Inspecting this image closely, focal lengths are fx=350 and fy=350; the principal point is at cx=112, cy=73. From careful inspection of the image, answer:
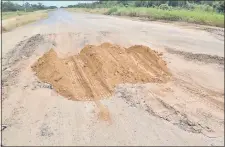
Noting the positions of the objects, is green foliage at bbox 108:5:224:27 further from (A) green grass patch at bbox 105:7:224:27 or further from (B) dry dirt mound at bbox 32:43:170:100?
(B) dry dirt mound at bbox 32:43:170:100

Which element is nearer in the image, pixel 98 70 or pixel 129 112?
pixel 129 112

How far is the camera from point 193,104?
7.72 meters

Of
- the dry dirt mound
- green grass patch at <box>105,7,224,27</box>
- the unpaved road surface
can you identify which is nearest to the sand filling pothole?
the dry dirt mound

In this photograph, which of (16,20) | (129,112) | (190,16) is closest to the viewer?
(129,112)

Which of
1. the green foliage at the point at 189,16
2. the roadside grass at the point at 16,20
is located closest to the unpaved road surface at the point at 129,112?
the green foliage at the point at 189,16

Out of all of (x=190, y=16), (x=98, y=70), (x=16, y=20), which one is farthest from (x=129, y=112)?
(x=16, y=20)

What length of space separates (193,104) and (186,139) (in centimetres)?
165

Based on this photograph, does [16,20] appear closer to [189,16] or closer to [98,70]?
[189,16]

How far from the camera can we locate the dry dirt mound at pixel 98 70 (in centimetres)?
888

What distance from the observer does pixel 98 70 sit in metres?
9.88

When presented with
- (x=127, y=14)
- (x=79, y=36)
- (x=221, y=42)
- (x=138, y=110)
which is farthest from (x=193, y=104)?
(x=127, y=14)

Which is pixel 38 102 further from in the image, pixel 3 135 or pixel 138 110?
pixel 138 110

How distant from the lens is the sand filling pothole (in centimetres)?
887

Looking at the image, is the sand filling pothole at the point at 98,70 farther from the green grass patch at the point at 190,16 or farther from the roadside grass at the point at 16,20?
the roadside grass at the point at 16,20
